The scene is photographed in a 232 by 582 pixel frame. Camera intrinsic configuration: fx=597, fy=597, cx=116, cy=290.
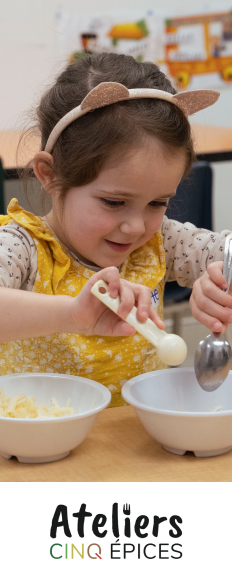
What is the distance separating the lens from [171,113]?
95cm

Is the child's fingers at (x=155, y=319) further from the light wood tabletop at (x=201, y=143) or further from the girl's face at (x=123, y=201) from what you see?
the light wood tabletop at (x=201, y=143)

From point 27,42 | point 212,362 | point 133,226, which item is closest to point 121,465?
point 212,362

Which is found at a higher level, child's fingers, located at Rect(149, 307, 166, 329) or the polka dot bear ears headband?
the polka dot bear ears headband

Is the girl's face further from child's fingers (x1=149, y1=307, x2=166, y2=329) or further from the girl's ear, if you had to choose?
child's fingers (x1=149, y1=307, x2=166, y2=329)

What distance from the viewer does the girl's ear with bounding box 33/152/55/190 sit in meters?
0.99

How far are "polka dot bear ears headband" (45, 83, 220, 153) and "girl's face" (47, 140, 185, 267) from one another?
8cm

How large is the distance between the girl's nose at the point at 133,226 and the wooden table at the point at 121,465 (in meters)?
0.30

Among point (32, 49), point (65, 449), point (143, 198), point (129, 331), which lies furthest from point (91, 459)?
point (32, 49)

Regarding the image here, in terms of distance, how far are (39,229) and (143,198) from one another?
229 mm

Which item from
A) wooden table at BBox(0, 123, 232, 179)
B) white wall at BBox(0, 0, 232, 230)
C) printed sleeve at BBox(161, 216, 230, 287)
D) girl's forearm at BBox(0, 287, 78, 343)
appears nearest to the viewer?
girl's forearm at BBox(0, 287, 78, 343)

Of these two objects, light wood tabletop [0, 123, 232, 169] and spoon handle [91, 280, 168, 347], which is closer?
spoon handle [91, 280, 168, 347]

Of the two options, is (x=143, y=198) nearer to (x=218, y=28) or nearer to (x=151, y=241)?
(x=151, y=241)

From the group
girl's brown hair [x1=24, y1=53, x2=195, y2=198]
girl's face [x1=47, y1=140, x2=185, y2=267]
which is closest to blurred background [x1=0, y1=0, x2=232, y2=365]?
girl's brown hair [x1=24, y1=53, x2=195, y2=198]

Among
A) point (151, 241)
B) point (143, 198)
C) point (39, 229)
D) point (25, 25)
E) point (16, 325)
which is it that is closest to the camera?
point (16, 325)
